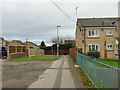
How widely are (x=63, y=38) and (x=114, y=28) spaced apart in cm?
4956

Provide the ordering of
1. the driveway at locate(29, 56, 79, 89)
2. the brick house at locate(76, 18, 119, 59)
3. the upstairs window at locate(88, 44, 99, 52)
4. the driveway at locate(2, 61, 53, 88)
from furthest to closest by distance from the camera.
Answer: the upstairs window at locate(88, 44, 99, 52) → the brick house at locate(76, 18, 119, 59) → the driveway at locate(2, 61, 53, 88) → the driveway at locate(29, 56, 79, 89)

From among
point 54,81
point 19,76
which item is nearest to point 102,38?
point 54,81

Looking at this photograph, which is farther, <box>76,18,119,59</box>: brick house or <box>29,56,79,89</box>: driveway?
<box>76,18,119,59</box>: brick house

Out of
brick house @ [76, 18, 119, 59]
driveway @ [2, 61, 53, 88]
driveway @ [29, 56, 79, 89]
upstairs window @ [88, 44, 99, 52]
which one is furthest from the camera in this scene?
upstairs window @ [88, 44, 99, 52]

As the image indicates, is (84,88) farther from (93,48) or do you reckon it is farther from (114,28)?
(114,28)

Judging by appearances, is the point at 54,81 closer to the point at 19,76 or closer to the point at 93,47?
the point at 19,76

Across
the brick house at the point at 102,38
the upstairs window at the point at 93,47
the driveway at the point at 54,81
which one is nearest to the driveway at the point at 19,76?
the driveway at the point at 54,81

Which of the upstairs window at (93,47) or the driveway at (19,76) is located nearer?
the driveway at (19,76)

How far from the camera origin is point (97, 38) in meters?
19.2

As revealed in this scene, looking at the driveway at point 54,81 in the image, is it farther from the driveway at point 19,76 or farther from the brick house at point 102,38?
the brick house at point 102,38

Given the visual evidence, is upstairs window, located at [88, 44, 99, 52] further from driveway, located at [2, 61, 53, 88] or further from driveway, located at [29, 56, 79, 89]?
driveway, located at [29, 56, 79, 89]

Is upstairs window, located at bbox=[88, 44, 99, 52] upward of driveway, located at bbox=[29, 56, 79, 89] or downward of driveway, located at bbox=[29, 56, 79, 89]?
upward

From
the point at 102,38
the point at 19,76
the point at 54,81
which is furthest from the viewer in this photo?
the point at 102,38

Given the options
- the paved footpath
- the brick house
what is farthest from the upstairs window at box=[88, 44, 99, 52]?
the paved footpath
